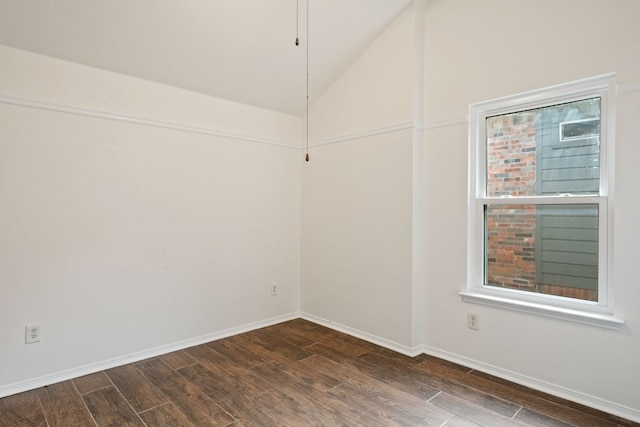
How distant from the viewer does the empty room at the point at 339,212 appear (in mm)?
2250

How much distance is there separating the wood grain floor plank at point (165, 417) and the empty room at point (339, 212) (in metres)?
0.03

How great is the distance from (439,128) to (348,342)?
2.04 m

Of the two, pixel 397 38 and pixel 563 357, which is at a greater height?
pixel 397 38

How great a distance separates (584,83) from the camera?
7.50 ft

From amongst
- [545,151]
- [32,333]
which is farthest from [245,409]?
[545,151]

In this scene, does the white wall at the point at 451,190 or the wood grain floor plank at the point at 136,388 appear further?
the wood grain floor plank at the point at 136,388

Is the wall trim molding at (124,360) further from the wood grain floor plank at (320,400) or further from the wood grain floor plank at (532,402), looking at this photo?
the wood grain floor plank at (532,402)

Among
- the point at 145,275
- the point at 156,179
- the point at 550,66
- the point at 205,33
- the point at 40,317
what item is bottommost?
the point at 40,317

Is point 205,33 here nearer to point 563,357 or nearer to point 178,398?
point 178,398

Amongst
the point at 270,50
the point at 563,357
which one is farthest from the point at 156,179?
the point at 563,357

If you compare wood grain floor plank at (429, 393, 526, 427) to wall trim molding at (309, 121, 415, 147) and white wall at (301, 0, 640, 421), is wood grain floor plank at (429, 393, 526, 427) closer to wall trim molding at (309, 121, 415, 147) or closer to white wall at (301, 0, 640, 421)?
white wall at (301, 0, 640, 421)

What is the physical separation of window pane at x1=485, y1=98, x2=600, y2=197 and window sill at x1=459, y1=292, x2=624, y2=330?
0.76 m

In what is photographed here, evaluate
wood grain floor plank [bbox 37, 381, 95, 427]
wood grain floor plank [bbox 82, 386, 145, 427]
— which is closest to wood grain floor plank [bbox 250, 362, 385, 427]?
wood grain floor plank [bbox 82, 386, 145, 427]

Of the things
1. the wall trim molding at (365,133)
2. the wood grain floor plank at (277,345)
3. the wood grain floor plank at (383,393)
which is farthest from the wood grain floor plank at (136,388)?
the wall trim molding at (365,133)
